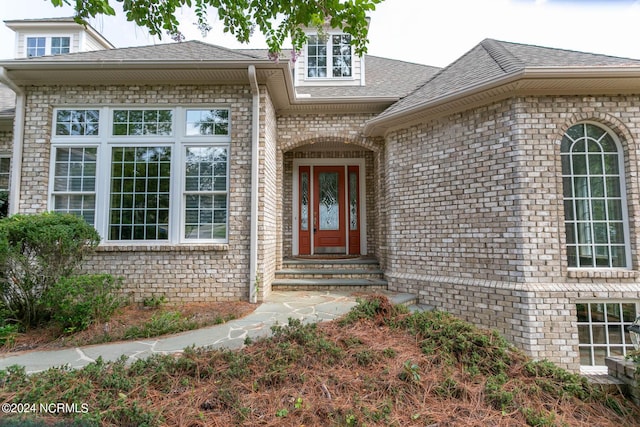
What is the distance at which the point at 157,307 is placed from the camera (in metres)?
5.03

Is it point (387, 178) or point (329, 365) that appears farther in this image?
point (387, 178)

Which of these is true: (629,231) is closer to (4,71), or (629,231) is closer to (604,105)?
(604,105)

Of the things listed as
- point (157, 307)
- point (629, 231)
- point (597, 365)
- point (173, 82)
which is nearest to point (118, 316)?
point (157, 307)

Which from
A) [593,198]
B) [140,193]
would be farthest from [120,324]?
[593,198]

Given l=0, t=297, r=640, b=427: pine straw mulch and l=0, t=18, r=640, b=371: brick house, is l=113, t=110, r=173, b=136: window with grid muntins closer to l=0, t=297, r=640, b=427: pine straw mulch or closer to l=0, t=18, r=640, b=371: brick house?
l=0, t=18, r=640, b=371: brick house

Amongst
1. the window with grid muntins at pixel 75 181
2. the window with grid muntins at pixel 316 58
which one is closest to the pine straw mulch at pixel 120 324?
the window with grid muntins at pixel 75 181

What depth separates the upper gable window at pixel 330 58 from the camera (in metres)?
7.91

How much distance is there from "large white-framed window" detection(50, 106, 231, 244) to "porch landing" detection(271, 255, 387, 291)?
1.68m

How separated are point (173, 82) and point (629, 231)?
769 cm

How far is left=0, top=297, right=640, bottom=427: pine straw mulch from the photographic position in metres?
2.45

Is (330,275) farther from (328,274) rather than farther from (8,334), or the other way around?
(8,334)

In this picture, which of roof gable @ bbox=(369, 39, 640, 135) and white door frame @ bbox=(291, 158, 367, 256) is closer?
roof gable @ bbox=(369, 39, 640, 135)

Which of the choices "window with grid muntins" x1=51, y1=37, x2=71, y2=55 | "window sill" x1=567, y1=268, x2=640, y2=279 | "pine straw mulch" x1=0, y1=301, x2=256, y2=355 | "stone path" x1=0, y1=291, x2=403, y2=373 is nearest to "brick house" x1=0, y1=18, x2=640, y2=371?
"window sill" x1=567, y1=268, x2=640, y2=279

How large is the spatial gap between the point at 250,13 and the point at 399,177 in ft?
12.2
